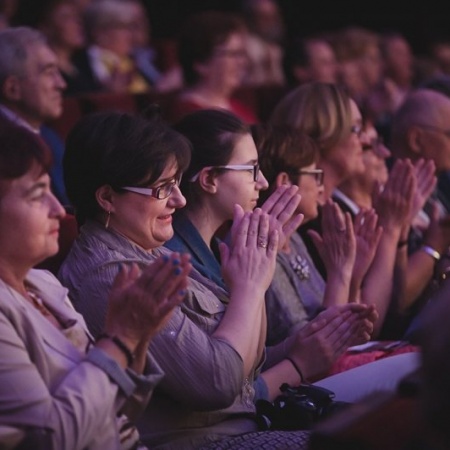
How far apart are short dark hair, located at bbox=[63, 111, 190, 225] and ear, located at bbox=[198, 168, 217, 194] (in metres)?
0.35

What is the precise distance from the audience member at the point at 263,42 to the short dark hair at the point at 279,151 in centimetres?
408

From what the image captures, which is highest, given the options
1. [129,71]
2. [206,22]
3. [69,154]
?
[69,154]

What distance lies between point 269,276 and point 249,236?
0.34ft

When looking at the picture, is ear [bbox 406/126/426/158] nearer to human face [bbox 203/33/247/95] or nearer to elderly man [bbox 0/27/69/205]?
human face [bbox 203/33/247/95]

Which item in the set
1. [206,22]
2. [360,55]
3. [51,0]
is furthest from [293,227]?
[360,55]

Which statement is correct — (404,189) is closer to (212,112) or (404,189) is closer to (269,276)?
(212,112)

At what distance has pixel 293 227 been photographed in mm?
2885

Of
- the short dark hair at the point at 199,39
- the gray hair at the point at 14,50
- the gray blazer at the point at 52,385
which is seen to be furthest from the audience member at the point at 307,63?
the gray blazer at the point at 52,385

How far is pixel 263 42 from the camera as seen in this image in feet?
26.0

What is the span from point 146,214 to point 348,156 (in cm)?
152

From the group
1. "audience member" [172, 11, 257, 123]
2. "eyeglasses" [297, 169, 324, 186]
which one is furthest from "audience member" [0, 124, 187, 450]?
"audience member" [172, 11, 257, 123]

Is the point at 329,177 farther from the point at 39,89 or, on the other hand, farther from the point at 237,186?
the point at 39,89

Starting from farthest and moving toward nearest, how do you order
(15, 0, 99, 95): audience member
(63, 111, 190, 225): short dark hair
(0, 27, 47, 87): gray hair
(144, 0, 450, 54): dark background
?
1. (144, 0, 450, 54): dark background
2. (15, 0, 99, 95): audience member
3. (0, 27, 47, 87): gray hair
4. (63, 111, 190, 225): short dark hair

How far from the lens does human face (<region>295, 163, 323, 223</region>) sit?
3.36 meters
